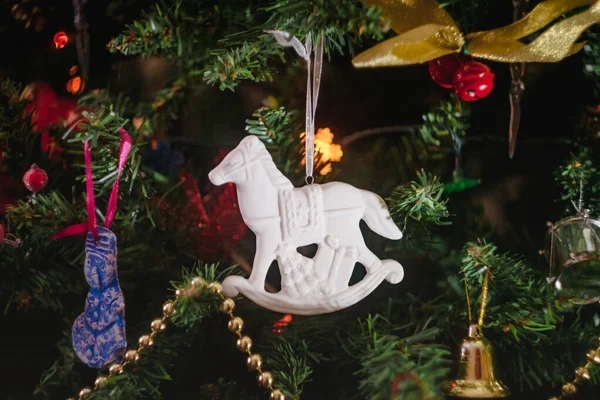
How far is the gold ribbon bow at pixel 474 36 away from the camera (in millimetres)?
608

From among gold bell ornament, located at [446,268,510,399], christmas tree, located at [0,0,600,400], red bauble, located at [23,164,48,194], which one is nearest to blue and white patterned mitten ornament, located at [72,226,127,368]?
christmas tree, located at [0,0,600,400]

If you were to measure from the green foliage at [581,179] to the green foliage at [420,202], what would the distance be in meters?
0.14

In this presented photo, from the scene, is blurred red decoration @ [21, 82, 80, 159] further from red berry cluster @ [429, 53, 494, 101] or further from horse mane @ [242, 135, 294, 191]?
red berry cluster @ [429, 53, 494, 101]

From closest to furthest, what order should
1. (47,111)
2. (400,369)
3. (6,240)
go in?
(400,369)
(6,240)
(47,111)

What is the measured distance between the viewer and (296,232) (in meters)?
0.70

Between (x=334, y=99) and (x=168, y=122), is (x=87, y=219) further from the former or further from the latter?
(x=334, y=99)

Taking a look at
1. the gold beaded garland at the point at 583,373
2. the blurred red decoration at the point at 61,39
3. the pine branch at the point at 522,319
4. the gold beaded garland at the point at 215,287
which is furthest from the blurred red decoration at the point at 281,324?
the blurred red decoration at the point at 61,39

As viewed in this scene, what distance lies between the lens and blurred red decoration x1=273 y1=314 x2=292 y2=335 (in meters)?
0.78

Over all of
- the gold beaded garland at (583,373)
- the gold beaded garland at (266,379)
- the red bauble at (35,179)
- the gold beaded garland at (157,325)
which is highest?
the red bauble at (35,179)

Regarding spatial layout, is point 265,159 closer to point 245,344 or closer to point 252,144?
point 252,144

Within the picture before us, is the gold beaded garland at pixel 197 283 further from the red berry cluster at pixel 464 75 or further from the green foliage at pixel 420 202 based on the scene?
the red berry cluster at pixel 464 75

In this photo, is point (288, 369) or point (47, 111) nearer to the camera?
point (288, 369)

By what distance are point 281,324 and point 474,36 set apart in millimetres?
375

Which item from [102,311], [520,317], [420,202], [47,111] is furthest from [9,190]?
[520,317]
